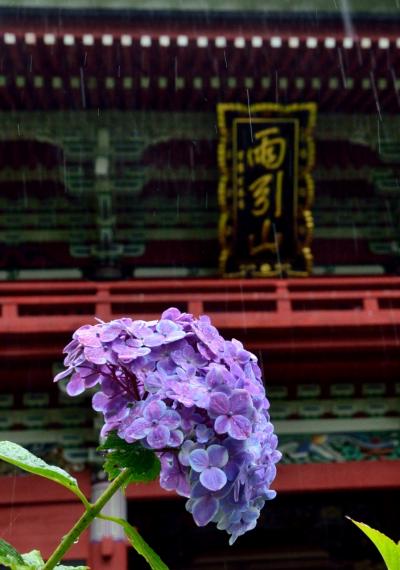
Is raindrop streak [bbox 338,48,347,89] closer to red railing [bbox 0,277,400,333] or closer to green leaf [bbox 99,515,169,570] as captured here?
red railing [bbox 0,277,400,333]

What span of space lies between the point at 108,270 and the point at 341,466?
2.43m

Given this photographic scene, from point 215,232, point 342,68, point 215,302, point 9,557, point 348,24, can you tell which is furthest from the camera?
point 215,232

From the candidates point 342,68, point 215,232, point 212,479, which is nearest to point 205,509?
point 212,479

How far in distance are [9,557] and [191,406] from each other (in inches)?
9.8

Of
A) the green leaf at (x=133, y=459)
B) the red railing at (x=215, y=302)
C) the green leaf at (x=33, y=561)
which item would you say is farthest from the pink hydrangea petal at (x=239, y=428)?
the red railing at (x=215, y=302)

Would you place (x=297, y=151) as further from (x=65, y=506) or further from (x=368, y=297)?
(x=65, y=506)

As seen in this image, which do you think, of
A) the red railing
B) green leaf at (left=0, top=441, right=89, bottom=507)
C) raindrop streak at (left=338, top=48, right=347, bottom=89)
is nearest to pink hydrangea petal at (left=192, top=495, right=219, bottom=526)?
green leaf at (left=0, top=441, right=89, bottom=507)

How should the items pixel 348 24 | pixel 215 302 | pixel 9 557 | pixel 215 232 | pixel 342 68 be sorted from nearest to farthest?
1. pixel 9 557
2. pixel 215 302
3. pixel 342 68
4. pixel 348 24
5. pixel 215 232

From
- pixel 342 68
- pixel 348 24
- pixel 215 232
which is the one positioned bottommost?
pixel 215 232

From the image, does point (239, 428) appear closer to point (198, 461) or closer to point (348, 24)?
point (198, 461)

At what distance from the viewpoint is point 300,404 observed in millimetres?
5457

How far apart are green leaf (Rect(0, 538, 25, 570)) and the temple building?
4.11m

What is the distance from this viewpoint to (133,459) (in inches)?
35.3

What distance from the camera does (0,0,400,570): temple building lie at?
516 centimetres
